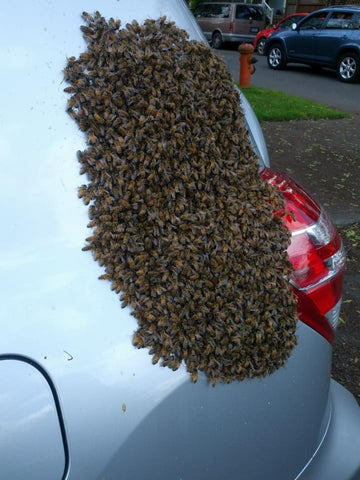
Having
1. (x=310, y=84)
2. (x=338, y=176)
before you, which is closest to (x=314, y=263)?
(x=338, y=176)

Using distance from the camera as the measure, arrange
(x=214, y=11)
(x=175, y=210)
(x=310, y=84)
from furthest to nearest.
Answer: (x=214, y=11) → (x=310, y=84) → (x=175, y=210)

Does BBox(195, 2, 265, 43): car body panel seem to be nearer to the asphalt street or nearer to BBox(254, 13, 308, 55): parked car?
BBox(254, 13, 308, 55): parked car

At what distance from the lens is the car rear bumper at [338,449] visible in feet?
6.06

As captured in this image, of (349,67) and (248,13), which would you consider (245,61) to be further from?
(248,13)

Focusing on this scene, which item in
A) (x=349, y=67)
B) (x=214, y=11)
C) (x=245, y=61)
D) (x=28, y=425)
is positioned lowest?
(x=349, y=67)

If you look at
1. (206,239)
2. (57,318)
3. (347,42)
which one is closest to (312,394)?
(206,239)

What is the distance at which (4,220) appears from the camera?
1.33m

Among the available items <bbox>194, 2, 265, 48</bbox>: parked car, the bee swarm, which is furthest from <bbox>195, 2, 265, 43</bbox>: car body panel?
the bee swarm

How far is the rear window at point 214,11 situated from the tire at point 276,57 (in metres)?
6.95

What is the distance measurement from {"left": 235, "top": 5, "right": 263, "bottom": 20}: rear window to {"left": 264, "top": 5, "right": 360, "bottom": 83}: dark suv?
663cm

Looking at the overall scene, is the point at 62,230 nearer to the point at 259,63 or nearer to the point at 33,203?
the point at 33,203

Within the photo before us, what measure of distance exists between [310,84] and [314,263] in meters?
13.1

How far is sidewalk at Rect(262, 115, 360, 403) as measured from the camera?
3646 mm

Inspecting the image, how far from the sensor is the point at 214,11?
23234 mm
